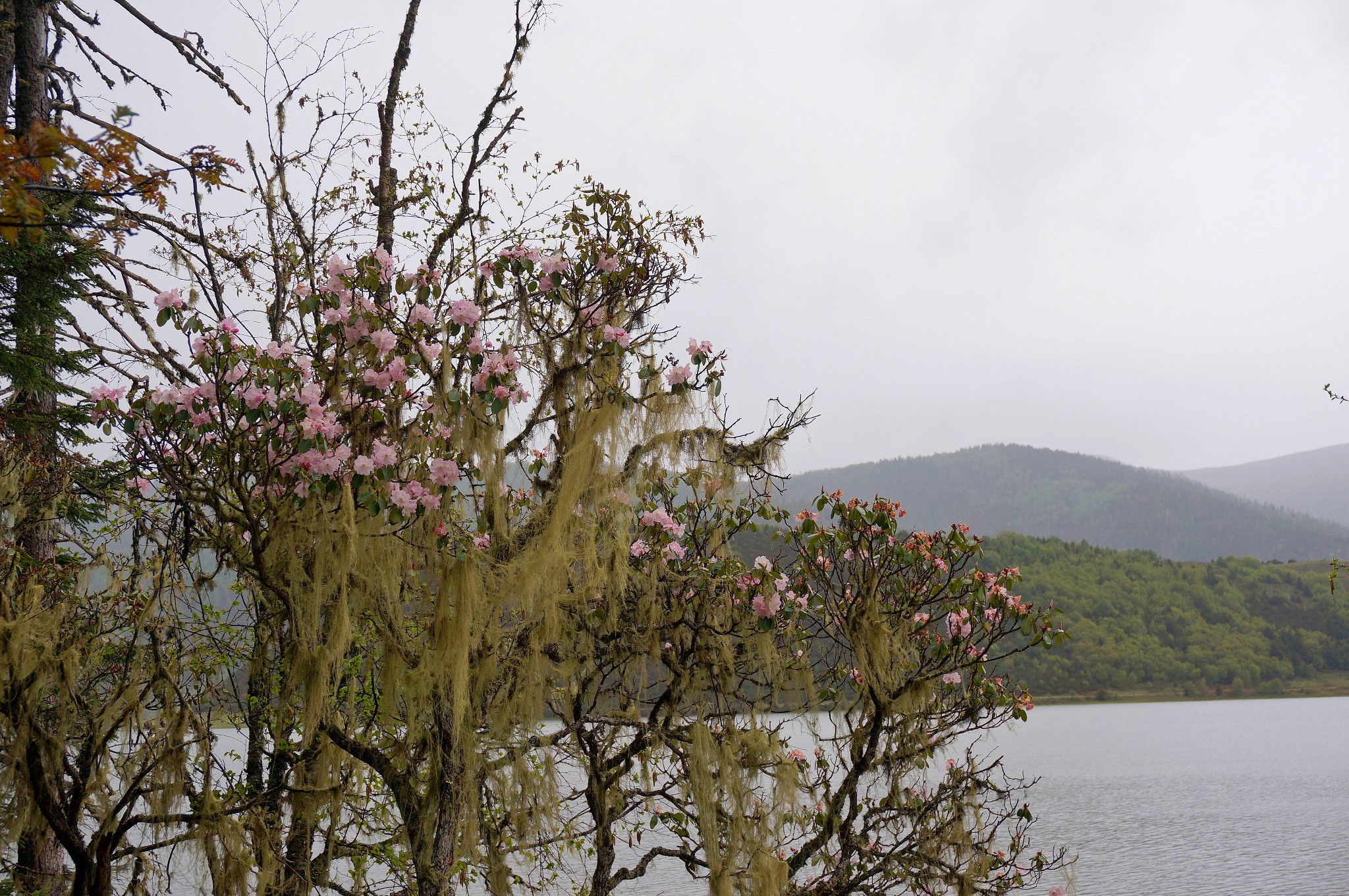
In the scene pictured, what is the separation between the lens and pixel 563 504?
399 cm

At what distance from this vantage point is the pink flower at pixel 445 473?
3562 mm

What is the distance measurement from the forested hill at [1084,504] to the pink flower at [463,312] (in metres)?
87.5

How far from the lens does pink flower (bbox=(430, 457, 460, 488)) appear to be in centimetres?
356

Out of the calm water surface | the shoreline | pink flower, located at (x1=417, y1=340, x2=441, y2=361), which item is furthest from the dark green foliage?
the shoreline

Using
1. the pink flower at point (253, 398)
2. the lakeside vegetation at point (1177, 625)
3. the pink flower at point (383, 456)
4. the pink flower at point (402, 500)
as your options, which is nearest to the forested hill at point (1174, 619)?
the lakeside vegetation at point (1177, 625)

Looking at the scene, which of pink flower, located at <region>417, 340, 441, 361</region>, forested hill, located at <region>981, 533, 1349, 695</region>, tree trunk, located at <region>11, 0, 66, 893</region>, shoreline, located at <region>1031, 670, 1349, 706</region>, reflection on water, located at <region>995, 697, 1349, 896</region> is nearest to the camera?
pink flower, located at <region>417, 340, 441, 361</region>

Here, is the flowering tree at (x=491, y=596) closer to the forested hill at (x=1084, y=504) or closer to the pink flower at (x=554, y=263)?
the pink flower at (x=554, y=263)

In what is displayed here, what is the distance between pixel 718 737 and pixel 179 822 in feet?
7.85

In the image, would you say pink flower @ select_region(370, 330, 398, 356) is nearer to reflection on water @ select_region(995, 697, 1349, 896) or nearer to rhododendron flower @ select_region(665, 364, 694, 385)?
rhododendron flower @ select_region(665, 364, 694, 385)

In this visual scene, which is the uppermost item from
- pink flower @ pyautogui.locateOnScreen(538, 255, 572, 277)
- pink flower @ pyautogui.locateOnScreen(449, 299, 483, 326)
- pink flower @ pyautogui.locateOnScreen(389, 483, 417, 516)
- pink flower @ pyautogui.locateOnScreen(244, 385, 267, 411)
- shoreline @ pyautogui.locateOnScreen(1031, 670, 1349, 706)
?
pink flower @ pyautogui.locateOnScreen(538, 255, 572, 277)

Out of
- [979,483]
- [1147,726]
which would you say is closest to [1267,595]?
[1147,726]

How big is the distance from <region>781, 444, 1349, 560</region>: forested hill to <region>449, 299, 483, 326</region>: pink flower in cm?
8751

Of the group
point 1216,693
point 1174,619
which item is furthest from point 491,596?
point 1216,693

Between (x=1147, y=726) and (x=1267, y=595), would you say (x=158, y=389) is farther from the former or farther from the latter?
(x=1267, y=595)
